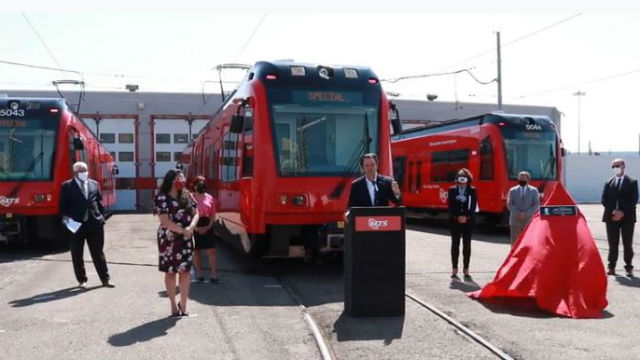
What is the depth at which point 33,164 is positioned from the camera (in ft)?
43.0

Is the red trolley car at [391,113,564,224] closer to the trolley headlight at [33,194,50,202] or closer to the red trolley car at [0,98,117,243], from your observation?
the red trolley car at [0,98,117,243]

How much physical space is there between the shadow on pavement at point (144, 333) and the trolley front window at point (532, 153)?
12371 mm

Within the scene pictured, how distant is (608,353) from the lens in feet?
17.9

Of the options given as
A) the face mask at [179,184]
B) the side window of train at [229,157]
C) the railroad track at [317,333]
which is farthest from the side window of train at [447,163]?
the face mask at [179,184]

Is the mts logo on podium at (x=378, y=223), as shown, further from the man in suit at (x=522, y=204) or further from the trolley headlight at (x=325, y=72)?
the man in suit at (x=522, y=204)

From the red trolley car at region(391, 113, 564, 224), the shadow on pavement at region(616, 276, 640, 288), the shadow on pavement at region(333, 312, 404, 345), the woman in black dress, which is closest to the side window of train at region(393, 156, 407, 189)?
the red trolley car at region(391, 113, 564, 224)

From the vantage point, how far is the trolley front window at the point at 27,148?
13.1 meters

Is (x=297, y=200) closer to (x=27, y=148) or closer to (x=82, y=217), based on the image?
(x=82, y=217)

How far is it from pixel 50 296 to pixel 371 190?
4477 millimetres

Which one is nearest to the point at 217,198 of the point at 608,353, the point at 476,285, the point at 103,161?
the point at 476,285

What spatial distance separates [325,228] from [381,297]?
251cm

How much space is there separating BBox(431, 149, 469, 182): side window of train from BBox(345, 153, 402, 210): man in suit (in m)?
11.5

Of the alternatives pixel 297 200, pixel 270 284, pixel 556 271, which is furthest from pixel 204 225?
pixel 556 271

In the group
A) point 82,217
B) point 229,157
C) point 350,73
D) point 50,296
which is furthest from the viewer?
point 229,157
